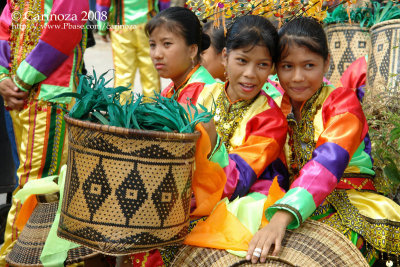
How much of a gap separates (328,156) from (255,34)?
76 cm

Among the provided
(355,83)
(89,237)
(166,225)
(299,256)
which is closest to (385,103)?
(355,83)

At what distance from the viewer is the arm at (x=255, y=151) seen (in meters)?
2.35

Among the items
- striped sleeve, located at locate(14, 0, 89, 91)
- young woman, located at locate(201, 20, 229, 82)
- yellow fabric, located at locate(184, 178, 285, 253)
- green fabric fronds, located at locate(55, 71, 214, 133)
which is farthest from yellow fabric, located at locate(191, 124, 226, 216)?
young woman, located at locate(201, 20, 229, 82)

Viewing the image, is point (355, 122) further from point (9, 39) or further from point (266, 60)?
point (9, 39)

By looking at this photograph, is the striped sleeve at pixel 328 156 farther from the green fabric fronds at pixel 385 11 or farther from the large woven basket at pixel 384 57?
the green fabric fronds at pixel 385 11

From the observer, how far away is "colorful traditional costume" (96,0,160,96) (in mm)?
5688

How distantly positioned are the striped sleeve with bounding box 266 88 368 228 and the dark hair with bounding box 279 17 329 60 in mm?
246

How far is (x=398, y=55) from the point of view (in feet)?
12.1

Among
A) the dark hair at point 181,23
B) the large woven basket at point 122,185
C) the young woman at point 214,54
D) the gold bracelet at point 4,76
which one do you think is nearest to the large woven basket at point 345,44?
the young woman at point 214,54

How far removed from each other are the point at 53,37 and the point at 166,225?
1.74 m

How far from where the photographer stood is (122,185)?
171 cm

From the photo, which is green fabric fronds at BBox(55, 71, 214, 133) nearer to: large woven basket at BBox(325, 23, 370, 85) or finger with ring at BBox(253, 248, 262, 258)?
finger with ring at BBox(253, 248, 262, 258)

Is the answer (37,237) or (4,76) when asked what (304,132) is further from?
(4,76)

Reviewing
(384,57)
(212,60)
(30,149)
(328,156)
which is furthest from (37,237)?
(384,57)
